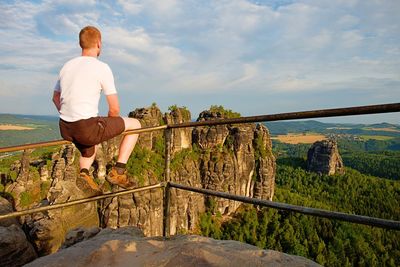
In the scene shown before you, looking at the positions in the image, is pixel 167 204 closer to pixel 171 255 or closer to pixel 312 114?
pixel 171 255

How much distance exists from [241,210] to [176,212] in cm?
2050

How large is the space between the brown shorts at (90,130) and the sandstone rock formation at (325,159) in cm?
10283

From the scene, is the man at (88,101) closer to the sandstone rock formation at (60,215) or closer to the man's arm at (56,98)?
the man's arm at (56,98)

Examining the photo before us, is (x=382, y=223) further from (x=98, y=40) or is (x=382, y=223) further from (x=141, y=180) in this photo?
(x=141, y=180)

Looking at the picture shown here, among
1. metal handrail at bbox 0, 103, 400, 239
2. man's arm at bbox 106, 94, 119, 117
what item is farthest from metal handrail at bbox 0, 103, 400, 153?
man's arm at bbox 106, 94, 119, 117

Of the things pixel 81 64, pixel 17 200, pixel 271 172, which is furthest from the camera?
pixel 271 172

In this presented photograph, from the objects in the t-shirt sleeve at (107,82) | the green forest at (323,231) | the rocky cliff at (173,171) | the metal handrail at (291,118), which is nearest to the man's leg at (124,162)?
the metal handrail at (291,118)

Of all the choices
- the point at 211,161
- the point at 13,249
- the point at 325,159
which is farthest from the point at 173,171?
the point at 325,159

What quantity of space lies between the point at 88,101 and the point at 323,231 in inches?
2665

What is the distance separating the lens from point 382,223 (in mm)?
2016

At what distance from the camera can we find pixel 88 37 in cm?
354

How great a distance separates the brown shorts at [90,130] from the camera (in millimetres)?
3414

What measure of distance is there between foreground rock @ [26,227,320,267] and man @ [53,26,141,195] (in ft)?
2.33

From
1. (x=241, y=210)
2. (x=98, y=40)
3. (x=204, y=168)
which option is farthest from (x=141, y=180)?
(x=98, y=40)
